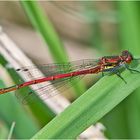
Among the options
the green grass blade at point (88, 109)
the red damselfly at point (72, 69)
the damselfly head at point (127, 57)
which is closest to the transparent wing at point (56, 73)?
the red damselfly at point (72, 69)

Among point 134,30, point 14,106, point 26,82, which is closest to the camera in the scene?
point 14,106

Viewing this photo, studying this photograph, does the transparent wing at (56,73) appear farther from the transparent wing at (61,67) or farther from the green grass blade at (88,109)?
the green grass blade at (88,109)

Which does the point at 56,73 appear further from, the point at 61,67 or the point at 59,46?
the point at 59,46

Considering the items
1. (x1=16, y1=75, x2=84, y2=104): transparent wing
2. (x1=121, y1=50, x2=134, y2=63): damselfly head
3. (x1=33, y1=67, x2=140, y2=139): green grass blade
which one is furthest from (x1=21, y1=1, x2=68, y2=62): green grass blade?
(x1=33, y1=67, x2=140, y2=139): green grass blade

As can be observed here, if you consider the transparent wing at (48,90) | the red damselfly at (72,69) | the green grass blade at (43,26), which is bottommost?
the transparent wing at (48,90)

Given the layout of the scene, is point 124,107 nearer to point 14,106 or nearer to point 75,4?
point 14,106

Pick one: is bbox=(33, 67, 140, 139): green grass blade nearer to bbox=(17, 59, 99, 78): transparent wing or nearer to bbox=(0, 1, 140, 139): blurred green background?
bbox=(0, 1, 140, 139): blurred green background

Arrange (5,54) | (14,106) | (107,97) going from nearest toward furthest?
(107,97)
(14,106)
(5,54)

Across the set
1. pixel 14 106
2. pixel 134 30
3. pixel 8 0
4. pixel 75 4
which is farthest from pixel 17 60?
pixel 8 0
